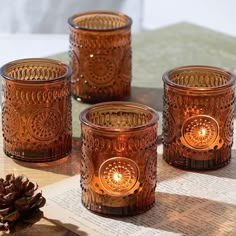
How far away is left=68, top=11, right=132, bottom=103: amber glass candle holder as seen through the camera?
1.46 meters

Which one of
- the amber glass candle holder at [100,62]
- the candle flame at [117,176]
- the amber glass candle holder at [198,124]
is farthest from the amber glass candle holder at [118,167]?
the amber glass candle holder at [100,62]

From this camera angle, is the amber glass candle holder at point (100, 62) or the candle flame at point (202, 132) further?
the amber glass candle holder at point (100, 62)

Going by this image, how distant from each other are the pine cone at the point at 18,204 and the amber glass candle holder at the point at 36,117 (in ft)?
0.71

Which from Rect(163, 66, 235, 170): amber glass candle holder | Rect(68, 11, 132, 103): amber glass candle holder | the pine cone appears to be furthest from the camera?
Rect(68, 11, 132, 103): amber glass candle holder

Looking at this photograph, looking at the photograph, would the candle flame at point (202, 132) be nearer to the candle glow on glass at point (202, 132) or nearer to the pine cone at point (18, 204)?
the candle glow on glass at point (202, 132)

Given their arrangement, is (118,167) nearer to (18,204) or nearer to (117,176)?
(117,176)

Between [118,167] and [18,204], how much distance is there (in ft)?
0.51

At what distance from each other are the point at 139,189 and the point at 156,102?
42 centimetres

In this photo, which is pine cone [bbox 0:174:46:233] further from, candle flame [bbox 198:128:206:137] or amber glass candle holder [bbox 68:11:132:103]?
amber glass candle holder [bbox 68:11:132:103]

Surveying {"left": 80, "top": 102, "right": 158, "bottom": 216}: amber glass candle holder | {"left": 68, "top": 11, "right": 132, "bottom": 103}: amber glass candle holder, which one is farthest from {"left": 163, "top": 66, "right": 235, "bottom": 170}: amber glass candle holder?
{"left": 68, "top": 11, "right": 132, "bottom": 103}: amber glass candle holder

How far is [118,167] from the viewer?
1.10 meters

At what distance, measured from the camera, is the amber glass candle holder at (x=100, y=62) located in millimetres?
1461

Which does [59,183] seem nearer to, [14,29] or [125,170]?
[125,170]

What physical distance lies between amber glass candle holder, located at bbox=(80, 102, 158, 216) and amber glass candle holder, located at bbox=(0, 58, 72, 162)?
14 cm
